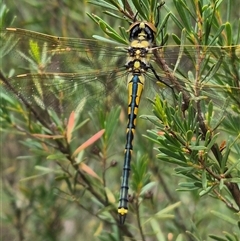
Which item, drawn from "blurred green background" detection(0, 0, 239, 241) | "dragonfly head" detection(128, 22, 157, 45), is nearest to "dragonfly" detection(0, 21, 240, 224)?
"dragonfly head" detection(128, 22, 157, 45)

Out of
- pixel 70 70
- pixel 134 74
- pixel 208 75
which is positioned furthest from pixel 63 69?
pixel 208 75

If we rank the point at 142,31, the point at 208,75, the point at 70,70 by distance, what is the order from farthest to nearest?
the point at 70,70 → the point at 142,31 → the point at 208,75

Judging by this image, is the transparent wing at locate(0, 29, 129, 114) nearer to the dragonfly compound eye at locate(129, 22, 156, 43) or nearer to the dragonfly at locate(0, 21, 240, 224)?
the dragonfly at locate(0, 21, 240, 224)

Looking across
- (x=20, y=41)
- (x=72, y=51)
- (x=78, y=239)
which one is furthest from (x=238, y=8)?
(x=78, y=239)

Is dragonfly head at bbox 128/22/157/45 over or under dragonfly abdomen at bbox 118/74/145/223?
over

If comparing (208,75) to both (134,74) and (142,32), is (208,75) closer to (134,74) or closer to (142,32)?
(142,32)

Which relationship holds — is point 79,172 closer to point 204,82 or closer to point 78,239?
point 204,82

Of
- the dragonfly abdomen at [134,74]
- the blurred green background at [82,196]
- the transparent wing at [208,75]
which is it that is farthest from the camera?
the blurred green background at [82,196]

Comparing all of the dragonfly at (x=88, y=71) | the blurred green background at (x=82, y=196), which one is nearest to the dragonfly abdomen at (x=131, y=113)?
the dragonfly at (x=88, y=71)

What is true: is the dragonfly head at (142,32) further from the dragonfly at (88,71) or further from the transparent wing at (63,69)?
the transparent wing at (63,69)

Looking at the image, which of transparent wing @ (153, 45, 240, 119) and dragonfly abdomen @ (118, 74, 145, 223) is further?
dragonfly abdomen @ (118, 74, 145, 223)

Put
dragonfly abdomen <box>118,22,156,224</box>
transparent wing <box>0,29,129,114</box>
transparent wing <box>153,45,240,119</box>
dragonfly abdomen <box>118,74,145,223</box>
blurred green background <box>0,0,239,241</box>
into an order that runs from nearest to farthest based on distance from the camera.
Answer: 1. transparent wing <box>153,45,240,119</box>
2. dragonfly abdomen <box>118,22,156,224</box>
3. dragonfly abdomen <box>118,74,145,223</box>
4. transparent wing <box>0,29,129,114</box>
5. blurred green background <box>0,0,239,241</box>

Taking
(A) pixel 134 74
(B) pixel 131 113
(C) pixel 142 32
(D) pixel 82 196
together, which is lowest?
(D) pixel 82 196
